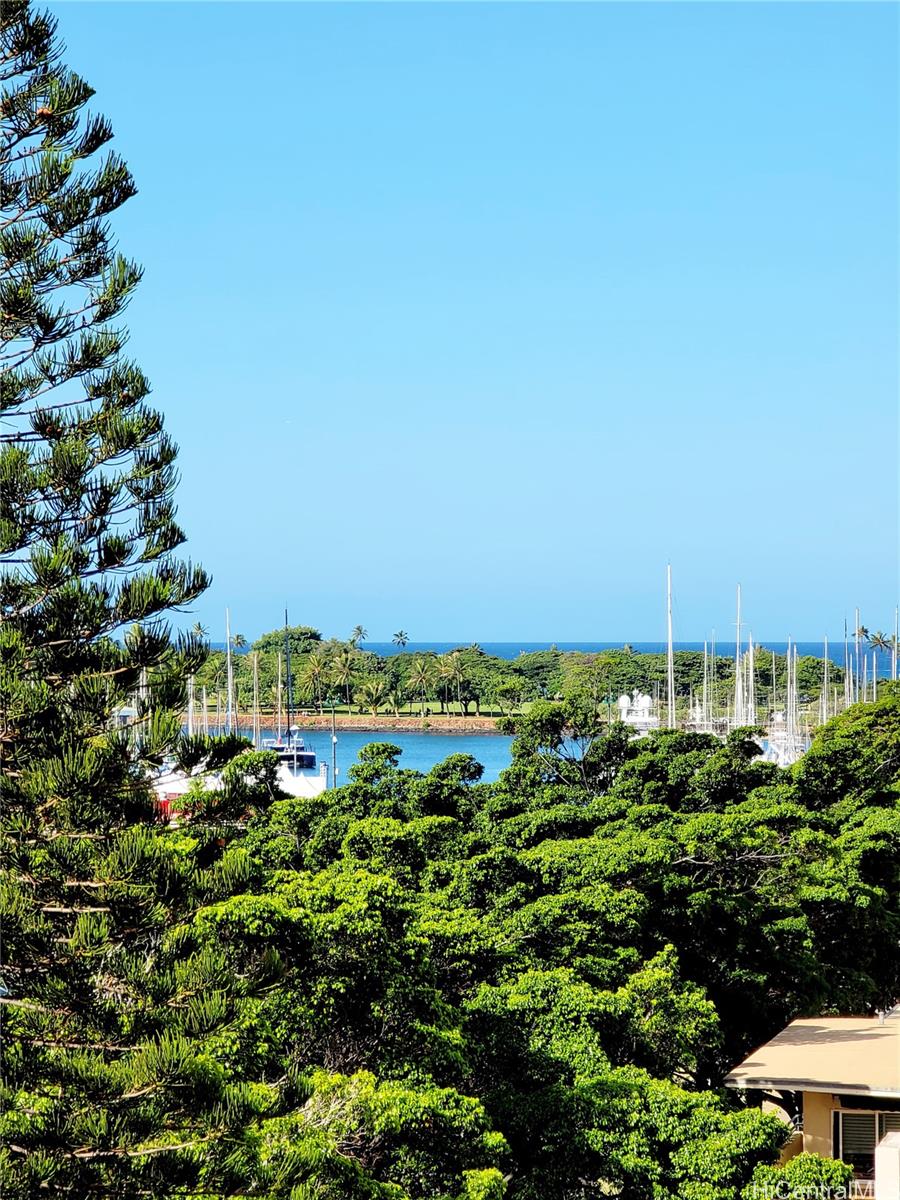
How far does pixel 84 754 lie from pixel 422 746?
59.7 meters

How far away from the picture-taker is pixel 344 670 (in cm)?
7381

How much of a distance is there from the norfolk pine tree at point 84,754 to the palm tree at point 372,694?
2620 inches

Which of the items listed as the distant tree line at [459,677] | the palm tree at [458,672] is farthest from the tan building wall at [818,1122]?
the palm tree at [458,672]

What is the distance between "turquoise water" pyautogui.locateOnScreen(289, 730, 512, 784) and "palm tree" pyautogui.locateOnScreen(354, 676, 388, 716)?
5.19 ft

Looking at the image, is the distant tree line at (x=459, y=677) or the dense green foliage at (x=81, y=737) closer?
the dense green foliage at (x=81, y=737)

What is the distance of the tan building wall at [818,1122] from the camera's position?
39.0 ft

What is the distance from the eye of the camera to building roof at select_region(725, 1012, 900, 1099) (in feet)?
37.6

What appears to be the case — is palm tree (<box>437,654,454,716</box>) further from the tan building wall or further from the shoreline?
the tan building wall

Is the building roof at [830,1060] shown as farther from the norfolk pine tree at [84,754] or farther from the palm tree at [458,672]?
the palm tree at [458,672]

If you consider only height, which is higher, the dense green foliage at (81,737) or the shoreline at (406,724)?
the dense green foliage at (81,737)

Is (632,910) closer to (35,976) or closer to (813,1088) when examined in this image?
(813,1088)

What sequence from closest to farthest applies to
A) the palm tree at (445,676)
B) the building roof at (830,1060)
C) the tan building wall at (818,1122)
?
the building roof at (830,1060) < the tan building wall at (818,1122) < the palm tree at (445,676)

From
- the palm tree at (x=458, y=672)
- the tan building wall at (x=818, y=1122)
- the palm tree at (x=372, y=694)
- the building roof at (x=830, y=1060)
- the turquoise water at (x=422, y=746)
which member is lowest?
the turquoise water at (x=422, y=746)

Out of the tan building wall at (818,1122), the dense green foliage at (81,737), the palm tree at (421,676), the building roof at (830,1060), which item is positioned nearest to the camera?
the dense green foliage at (81,737)
